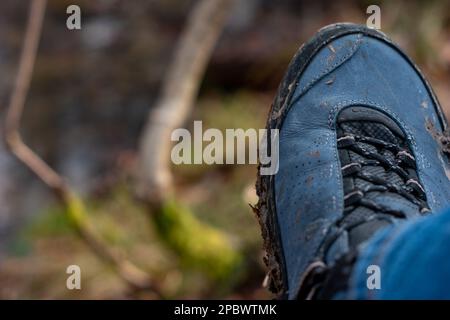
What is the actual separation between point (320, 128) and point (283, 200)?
0.69 ft

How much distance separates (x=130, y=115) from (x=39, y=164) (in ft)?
10.5

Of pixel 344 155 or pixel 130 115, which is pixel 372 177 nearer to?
pixel 344 155

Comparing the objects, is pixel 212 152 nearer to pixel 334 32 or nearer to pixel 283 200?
pixel 334 32

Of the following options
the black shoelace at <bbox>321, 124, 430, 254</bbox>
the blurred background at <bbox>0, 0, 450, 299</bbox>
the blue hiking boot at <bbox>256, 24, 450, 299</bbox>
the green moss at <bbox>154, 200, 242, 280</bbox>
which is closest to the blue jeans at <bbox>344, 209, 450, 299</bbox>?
the blue hiking boot at <bbox>256, 24, 450, 299</bbox>

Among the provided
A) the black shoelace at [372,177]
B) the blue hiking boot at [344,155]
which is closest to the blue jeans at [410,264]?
the blue hiking boot at [344,155]

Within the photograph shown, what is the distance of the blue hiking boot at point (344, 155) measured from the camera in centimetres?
128

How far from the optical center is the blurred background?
10.7 feet

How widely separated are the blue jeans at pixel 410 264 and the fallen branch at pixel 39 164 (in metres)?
1.55

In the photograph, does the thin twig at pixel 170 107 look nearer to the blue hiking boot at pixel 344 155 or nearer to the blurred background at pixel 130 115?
the blurred background at pixel 130 115

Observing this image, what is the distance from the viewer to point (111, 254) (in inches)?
104

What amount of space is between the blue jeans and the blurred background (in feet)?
4.99

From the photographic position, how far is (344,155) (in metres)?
1.53

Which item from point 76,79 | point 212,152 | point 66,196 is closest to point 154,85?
point 76,79

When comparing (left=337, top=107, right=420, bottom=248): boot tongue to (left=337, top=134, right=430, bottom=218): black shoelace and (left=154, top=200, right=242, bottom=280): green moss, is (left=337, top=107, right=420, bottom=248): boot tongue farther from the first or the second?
(left=154, top=200, right=242, bottom=280): green moss
